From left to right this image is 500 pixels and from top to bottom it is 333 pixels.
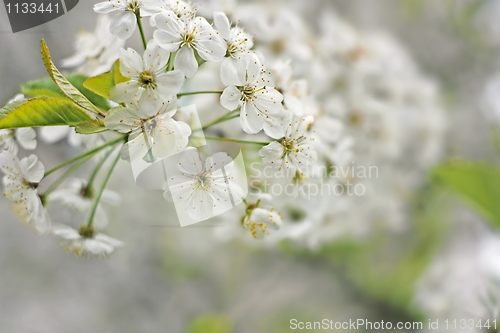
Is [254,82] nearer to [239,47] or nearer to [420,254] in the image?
[239,47]

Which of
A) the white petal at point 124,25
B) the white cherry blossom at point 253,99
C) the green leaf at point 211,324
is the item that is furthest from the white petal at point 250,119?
the green leaf at point 211,324

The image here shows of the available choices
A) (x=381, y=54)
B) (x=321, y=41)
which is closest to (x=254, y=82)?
(x=321, y=41)

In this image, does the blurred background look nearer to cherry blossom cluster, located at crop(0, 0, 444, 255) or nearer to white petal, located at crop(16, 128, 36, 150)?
cherry blossom cluster, located at crop(0, 0, 444, 255)

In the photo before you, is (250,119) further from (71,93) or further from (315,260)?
(315,260)

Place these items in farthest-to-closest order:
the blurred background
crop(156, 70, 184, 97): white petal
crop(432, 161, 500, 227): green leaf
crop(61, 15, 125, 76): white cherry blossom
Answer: the blurred background
crop(432, 161, 500, 227): green leaf
crop(61, 15, 125, 76): white cherry blossom
crop(156, 70, 184, 97): white petal

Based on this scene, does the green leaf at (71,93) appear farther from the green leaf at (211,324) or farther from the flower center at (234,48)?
A: the green leaf at (211,324)

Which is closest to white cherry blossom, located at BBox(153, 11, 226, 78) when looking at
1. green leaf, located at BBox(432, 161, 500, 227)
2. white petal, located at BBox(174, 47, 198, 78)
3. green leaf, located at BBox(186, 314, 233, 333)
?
white petal, located at BBox(174, 47, 198, 78)
